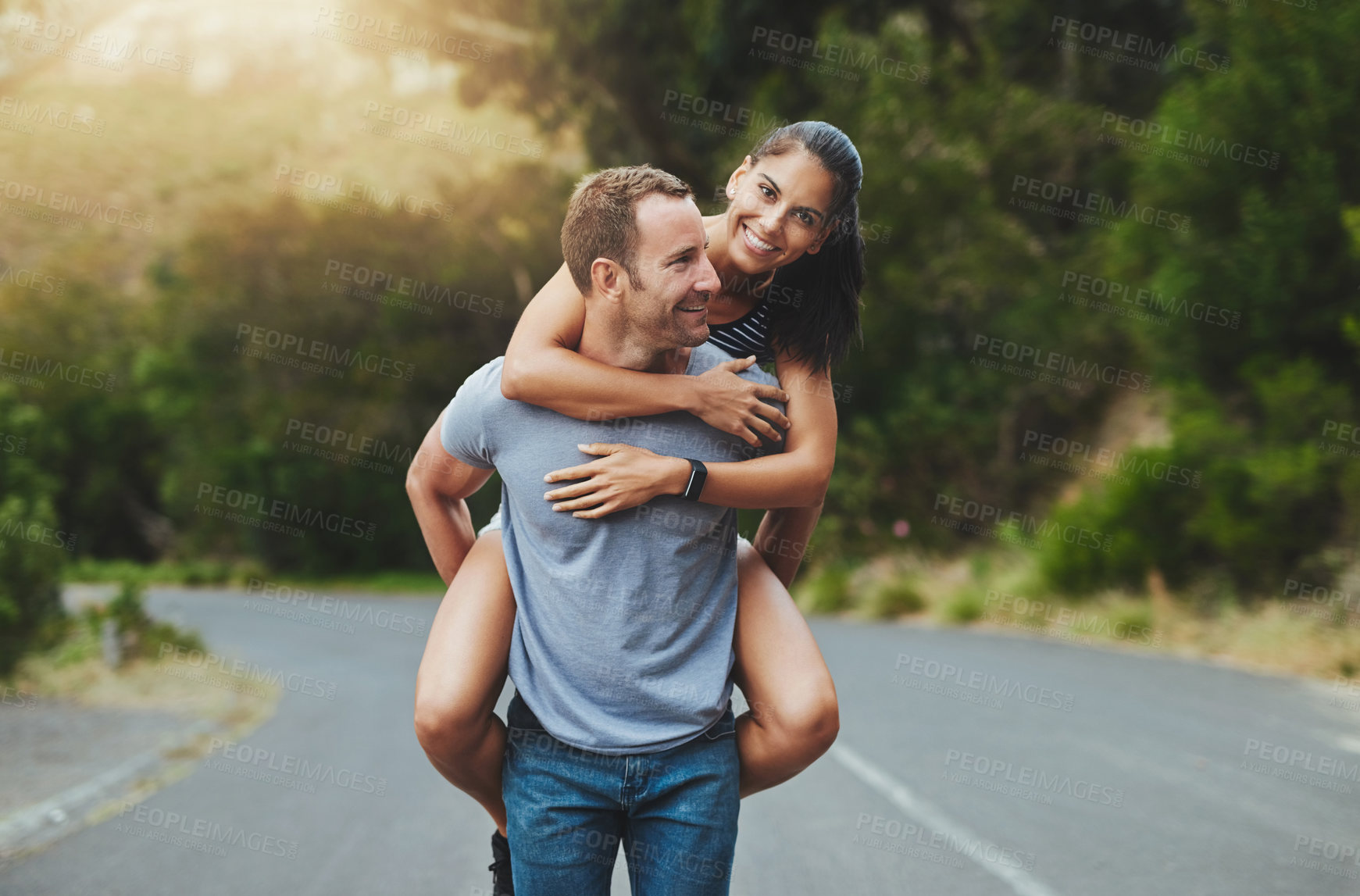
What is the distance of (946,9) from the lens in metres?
22.1

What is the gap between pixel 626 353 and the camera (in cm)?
232

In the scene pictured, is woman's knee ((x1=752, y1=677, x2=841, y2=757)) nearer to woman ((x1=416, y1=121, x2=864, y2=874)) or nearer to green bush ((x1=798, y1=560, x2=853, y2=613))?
woman ((x1=416, y1=121, x2=864, y2=874))

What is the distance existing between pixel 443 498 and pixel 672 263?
2.82 feet

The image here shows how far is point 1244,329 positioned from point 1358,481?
2.51 metres

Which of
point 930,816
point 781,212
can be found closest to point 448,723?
point 781,212

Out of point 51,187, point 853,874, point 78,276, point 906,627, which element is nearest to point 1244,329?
point 906,627

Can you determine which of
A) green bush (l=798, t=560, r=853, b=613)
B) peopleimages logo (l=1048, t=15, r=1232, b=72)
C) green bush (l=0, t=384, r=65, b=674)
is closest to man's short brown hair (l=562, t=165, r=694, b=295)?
green bush (l=0, t=384, r=65, b=674)

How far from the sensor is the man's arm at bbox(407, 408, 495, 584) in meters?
2.51

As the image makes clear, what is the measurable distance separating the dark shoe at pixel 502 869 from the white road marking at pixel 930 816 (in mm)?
2956

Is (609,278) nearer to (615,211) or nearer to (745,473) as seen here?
(615,211)

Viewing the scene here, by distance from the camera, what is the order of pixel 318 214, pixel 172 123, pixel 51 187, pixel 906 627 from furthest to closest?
pixel 172 123 → pixel 51 187 → pixel 318 214 → pixel 906 627

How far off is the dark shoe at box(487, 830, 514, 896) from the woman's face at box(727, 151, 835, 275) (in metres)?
1.42

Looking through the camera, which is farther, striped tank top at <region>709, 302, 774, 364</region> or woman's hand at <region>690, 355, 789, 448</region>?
striped tank top at <region>709, 302, 774, 364</region>

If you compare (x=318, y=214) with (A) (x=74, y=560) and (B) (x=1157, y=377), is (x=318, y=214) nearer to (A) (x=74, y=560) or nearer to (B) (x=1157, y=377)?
(A) (x=74, y=560)
